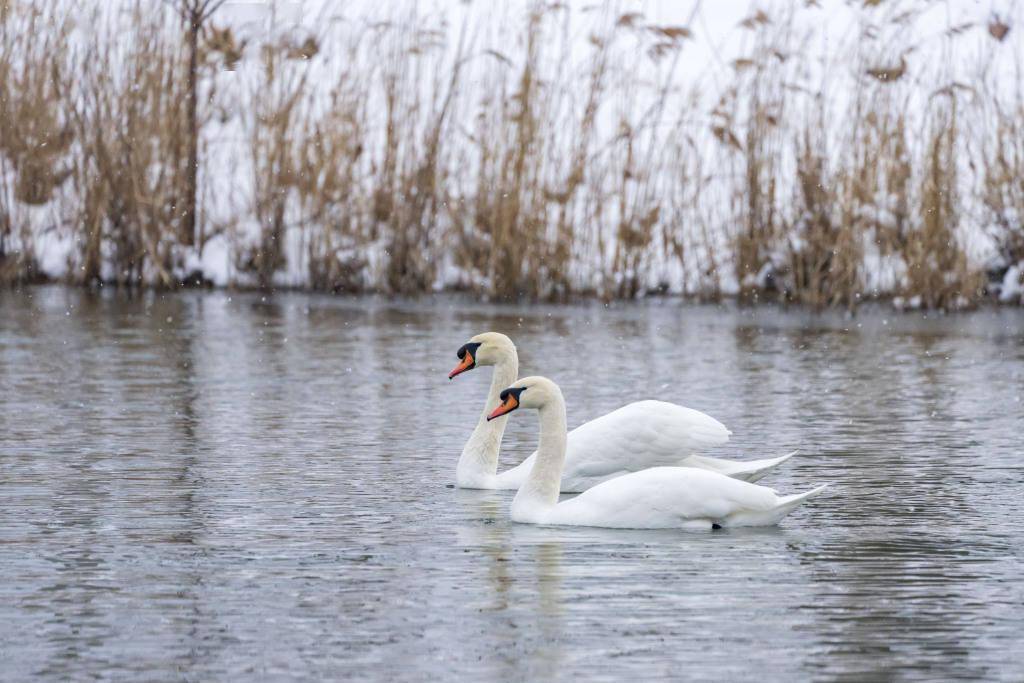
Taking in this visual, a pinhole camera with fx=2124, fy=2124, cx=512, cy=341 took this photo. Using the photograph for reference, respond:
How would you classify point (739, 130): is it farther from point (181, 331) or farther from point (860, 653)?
point (860, 653)

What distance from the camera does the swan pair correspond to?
6.91 metres

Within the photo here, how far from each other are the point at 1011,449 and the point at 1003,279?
9797 millimetres

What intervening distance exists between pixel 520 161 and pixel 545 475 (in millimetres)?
11060

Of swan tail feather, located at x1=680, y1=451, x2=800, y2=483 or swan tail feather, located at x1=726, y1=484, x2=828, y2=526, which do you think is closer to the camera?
swan tail feather, located at x1=726, y1=484, x2=828, y2=526

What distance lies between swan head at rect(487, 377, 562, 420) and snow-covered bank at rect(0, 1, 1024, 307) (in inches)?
379

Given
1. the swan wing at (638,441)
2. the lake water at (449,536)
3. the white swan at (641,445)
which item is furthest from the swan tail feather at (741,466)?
the lake water at (449,536)

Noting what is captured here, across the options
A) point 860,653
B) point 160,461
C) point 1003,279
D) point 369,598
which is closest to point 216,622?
point 369,598

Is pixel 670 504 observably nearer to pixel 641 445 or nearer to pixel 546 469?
pixel 546 469

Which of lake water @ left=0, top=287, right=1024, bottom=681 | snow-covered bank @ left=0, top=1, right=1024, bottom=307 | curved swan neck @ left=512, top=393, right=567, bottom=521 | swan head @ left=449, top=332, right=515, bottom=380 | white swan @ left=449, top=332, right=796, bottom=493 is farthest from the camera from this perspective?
snow-covered bank @ left=0, top=1, right=1024, bottom=307

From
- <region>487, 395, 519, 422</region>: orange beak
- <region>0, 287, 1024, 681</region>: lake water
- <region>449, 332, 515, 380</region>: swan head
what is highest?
<region>449, 332, 515, 380</region>: swan head

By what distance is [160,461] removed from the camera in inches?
347

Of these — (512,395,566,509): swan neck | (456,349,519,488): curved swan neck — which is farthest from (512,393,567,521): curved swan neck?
(456,349,519,488): curved swan neck

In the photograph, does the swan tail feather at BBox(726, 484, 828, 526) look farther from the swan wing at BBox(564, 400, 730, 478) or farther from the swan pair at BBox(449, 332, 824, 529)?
the swan wing at BBox(564, 400, 730, 478)

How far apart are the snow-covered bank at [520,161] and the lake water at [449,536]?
150 inches
